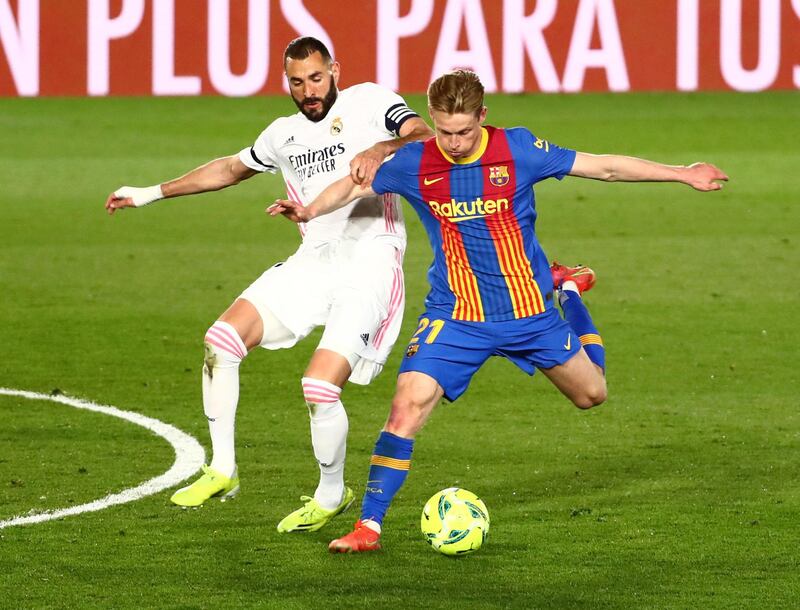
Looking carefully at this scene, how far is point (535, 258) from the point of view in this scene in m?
6.57

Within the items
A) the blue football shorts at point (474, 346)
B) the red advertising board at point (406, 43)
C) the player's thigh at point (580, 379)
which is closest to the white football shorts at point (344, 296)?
the blue football shorts at point (474, 346)

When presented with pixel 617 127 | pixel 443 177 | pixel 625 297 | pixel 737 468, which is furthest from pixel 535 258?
pixel 617 127

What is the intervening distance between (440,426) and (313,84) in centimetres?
237

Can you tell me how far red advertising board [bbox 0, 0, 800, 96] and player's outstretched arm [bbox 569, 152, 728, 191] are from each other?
49.4 ft

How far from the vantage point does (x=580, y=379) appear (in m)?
6.78

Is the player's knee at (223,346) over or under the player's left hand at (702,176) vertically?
under

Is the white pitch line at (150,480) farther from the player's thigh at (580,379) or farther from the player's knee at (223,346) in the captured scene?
the player's thigh at (580,379)

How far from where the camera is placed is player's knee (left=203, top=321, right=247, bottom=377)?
666cm

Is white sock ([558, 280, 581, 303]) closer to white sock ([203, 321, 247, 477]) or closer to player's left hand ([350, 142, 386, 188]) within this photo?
player's left hand ([350, 142, 386, 188])

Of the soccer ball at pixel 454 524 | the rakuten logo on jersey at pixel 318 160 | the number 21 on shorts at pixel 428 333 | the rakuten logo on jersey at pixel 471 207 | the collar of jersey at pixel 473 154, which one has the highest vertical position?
the collar of jersey at pixel 473 154

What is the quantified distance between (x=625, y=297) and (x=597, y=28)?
9.82 metres

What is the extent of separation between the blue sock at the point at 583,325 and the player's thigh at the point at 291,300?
1.29 meters

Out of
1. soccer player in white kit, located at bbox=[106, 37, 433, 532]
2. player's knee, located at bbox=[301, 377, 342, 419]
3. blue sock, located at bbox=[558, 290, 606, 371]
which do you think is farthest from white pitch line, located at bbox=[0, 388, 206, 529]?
blue sock, located at bbox=[558, 290, 606, 371]

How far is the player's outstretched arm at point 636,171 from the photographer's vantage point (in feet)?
20.7
